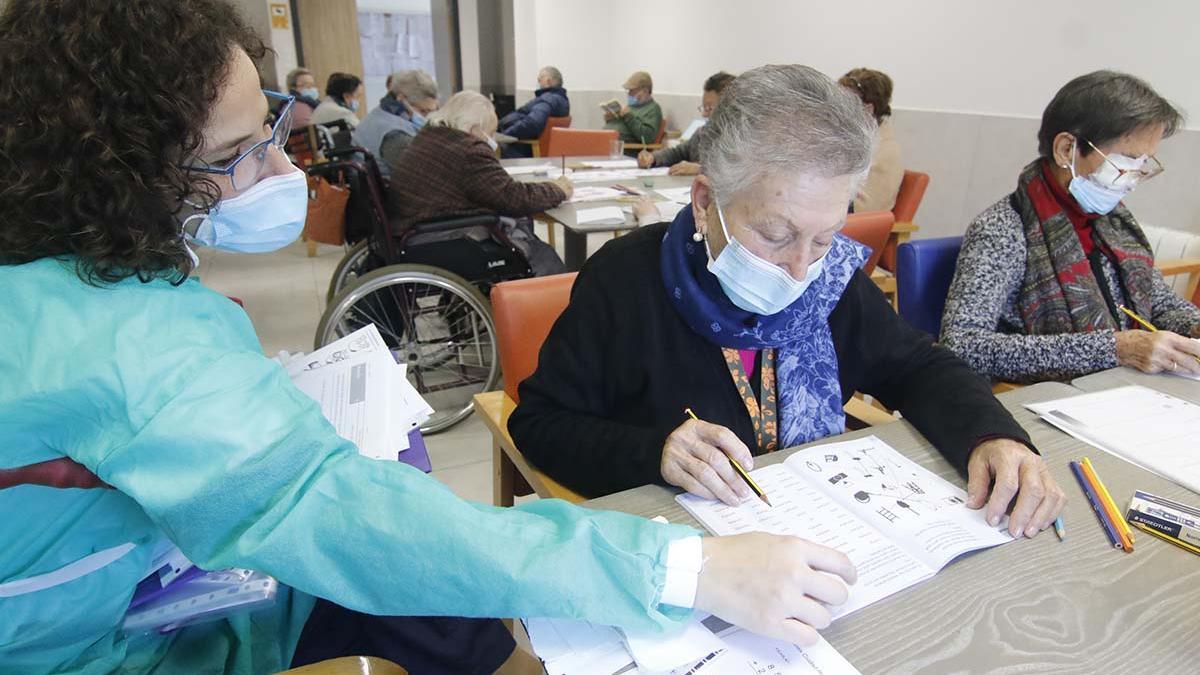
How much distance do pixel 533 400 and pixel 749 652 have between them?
1.94ft

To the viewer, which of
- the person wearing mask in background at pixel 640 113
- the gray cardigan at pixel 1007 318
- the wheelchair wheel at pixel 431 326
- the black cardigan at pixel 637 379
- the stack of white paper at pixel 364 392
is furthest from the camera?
the person wearing mask in background at pixel 640 113

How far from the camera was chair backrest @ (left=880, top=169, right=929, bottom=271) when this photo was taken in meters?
3.31

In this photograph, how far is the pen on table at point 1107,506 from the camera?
0.83 metres

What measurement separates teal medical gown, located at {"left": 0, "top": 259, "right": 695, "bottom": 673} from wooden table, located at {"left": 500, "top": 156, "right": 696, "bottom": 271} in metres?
1.98

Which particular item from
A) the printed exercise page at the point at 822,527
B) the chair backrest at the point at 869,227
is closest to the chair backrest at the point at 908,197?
the chair backrest at the point at 869,227

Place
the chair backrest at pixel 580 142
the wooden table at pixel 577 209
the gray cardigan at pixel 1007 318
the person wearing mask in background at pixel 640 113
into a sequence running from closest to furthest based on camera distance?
1. the gray cardigan at pixel 1007 318
2. the wooden table at pixel 577 209
3. the chair backrest at pixel 580 142
4. the person wearing mask in background at pixel 640 113

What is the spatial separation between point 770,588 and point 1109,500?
559 millimetres

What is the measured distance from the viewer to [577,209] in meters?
2.90

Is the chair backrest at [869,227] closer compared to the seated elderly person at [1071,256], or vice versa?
the seated elderly person at [1071,256]

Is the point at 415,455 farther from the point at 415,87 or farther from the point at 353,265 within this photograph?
the point at 415,87

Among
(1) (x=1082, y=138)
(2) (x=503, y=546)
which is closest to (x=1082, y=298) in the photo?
(1) (x=1082, y=138)

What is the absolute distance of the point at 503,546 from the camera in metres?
0.62

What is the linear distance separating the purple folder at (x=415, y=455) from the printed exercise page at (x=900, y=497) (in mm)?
503

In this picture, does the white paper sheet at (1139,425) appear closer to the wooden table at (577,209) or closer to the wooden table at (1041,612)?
the wooden table at (1041,612)
